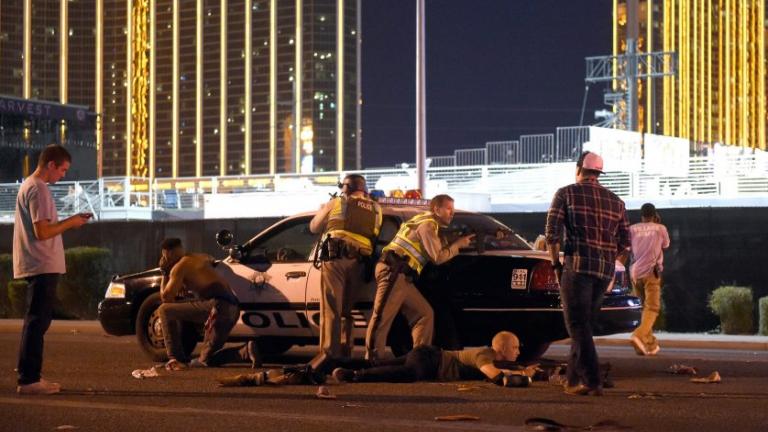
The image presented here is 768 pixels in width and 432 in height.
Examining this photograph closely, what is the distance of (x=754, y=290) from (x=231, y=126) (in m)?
153

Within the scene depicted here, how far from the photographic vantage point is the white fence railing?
108 ft

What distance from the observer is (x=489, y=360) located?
11.2 metres

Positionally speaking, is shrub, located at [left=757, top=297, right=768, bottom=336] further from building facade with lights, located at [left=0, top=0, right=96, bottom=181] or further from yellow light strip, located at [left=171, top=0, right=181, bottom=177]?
yellow light strip, located at [left=171, top=0, right=181, bottom=177]

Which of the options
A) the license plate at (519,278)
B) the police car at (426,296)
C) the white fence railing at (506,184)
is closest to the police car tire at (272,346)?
the police car at (426,296)

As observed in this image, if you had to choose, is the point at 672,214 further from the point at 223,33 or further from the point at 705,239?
the point at 223,33

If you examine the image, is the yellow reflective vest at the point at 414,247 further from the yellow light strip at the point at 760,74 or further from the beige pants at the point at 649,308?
the yellow light strip at the point at 760,74

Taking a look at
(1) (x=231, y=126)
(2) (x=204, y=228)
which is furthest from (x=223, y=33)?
(2) (x=204, y=228)

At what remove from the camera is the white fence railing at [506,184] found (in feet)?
108

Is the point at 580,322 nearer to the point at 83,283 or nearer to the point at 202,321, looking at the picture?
the point at 202,321

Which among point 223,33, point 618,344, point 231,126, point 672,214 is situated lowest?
point 618,344

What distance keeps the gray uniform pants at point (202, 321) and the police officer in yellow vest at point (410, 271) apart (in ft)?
5.00

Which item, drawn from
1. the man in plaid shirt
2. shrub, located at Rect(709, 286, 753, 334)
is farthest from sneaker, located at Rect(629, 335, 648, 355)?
shrub, located at Rect(709, 286, 753, 334)

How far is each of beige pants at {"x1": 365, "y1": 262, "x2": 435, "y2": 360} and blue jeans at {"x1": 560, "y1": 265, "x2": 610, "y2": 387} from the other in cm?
209

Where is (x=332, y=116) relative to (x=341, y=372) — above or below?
above
